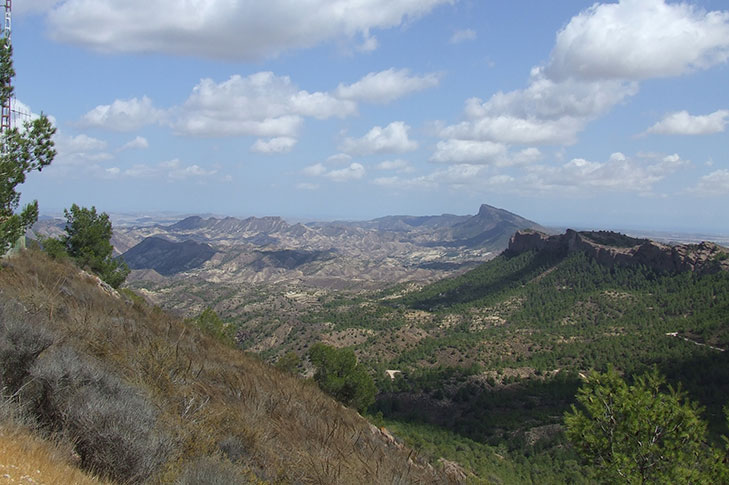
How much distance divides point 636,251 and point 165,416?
11200 centimetres

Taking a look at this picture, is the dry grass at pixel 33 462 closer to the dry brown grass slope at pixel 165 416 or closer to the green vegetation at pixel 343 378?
the dry brown grass slope at pixel 165 416

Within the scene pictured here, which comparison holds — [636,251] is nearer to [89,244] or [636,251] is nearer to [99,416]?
[89,244]

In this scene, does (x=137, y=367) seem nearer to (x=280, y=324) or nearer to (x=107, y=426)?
(x=107, y=426)

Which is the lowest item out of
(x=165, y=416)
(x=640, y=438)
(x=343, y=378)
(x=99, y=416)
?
(x=343, y=378)

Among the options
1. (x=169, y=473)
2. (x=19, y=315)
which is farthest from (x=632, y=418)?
(x=19, y=315)

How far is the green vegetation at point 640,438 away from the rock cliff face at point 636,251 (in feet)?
278

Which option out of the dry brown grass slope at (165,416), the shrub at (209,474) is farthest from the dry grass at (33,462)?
the shrub at (209,474)

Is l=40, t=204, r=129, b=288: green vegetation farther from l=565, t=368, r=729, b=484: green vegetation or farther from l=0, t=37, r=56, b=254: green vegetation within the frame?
l=565, t=368, r=729, b=484: green vegetation

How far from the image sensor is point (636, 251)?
3871 inches

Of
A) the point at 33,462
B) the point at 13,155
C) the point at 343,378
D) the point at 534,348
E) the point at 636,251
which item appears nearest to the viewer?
the point at 33,462

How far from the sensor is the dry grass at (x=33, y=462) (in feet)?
15.4

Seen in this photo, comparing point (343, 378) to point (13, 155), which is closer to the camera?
point (13, 155)

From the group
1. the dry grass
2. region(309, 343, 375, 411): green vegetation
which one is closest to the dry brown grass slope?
the dry grass

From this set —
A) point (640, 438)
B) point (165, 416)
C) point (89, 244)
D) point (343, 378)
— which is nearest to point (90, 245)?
Answer: point (89, 244)
